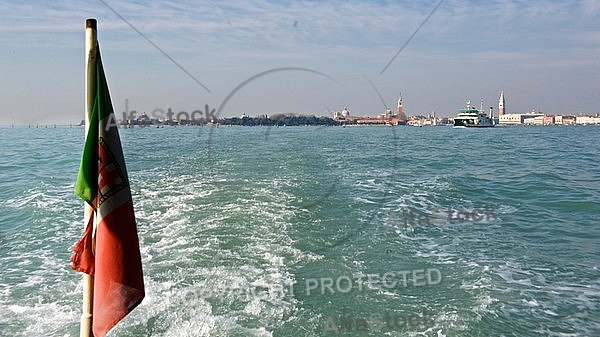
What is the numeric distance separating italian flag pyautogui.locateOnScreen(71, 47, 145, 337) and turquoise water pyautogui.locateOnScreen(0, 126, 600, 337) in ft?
8.78

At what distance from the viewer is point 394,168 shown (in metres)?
21.0

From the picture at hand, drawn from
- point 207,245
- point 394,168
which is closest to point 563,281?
point 207,245

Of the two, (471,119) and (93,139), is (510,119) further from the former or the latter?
(93,139)

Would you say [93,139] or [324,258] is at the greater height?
[93,139]

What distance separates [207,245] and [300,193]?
214 inches

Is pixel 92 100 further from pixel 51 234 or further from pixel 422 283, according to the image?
pixel 51 234

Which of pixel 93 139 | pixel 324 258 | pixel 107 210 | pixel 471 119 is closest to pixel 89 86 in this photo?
pixel 93 139

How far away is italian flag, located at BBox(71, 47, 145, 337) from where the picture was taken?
2.48 m

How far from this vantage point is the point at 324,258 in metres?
7.62

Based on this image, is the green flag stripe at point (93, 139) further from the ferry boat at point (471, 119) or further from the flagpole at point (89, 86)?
the ferry boat at point (471, 119)

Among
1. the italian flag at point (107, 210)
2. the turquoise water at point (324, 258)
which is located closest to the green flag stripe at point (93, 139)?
the italian flag at point (107, 210)

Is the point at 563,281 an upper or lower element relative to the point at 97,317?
lower

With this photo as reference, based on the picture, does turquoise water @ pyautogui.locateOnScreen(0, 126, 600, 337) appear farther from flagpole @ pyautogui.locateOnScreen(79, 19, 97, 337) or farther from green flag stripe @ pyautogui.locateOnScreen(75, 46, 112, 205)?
green flag stripe @ pyautogui.locateOnScreen(75, 46, 112, 205)

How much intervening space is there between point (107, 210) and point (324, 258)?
551cm
